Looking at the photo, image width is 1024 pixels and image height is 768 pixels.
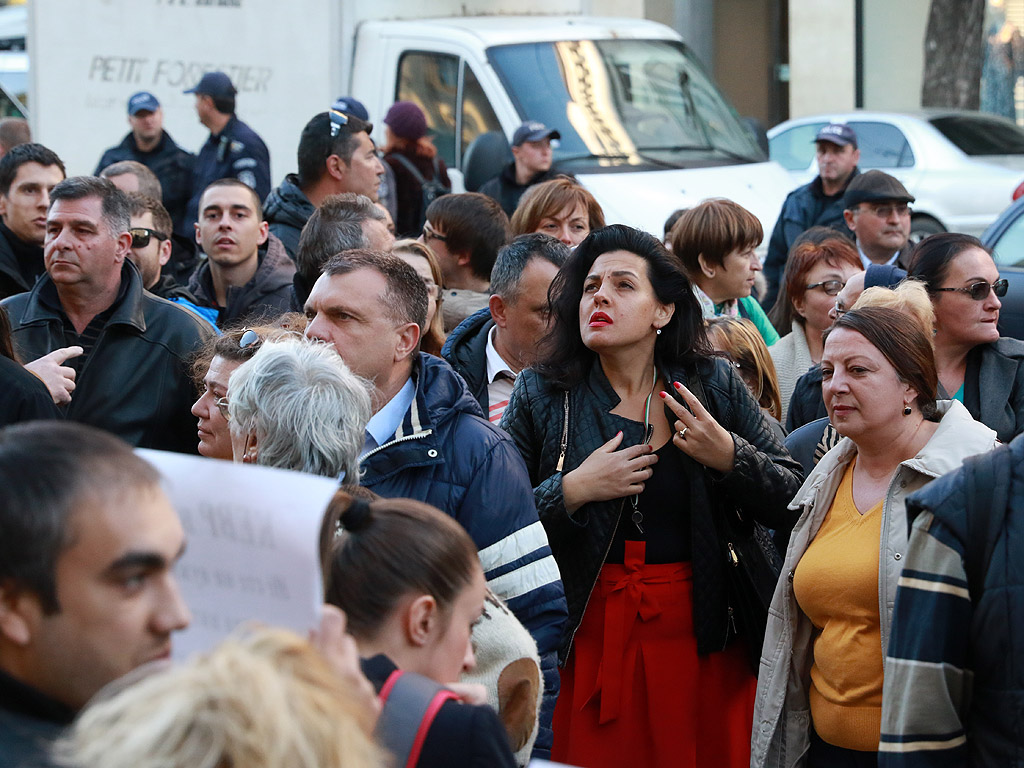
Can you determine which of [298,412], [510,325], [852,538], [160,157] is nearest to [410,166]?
[160,157]

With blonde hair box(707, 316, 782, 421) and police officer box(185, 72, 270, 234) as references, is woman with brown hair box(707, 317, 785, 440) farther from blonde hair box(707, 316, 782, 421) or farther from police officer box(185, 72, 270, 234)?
police officer box(185, 72, 270, 234)

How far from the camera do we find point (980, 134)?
48.0 ft

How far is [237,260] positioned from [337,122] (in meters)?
1.19

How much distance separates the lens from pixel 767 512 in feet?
13.4

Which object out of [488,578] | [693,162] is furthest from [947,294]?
[693,162]

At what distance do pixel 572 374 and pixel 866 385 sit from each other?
96 cm

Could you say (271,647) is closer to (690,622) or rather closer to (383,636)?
(383,636)

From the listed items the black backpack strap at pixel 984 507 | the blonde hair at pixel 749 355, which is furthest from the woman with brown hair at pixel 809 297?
the black backpack strap at pixel 984 507

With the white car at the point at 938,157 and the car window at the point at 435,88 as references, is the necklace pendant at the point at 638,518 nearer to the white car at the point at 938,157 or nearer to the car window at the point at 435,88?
the car window at the point at 435,88

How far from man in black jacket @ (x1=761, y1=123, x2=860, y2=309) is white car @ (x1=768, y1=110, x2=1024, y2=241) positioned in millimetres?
4533

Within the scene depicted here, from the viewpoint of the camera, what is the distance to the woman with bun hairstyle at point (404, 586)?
230 centimetres

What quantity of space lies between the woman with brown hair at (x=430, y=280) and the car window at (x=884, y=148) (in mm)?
9558

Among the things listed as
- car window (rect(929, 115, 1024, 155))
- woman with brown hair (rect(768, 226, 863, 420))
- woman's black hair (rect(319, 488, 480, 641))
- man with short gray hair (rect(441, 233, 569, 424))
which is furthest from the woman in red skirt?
car window (rect(929, 115, 1024, 155))

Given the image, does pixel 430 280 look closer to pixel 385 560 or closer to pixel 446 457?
pixel 446 457
